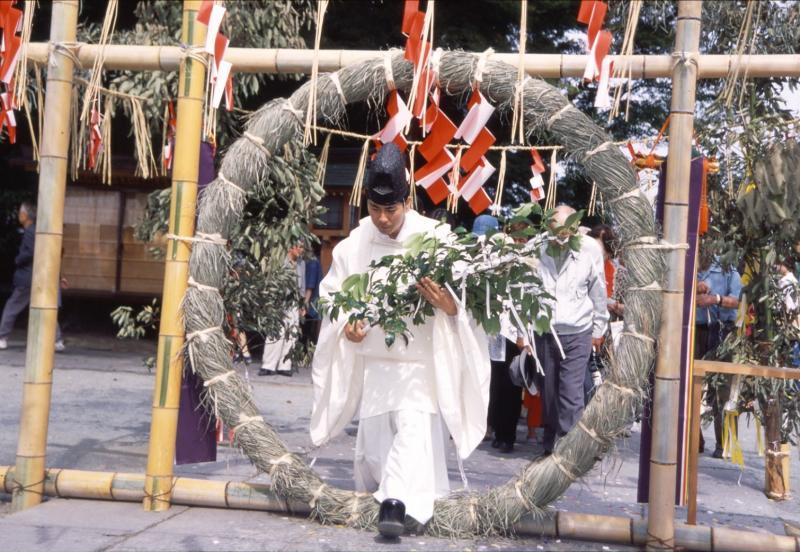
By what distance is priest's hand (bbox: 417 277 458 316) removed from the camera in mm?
4098

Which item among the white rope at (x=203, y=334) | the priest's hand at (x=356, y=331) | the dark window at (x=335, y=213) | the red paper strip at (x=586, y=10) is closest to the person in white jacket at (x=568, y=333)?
the priest's hand at (x=356, y=331)

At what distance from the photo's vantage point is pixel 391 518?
398 centimetres

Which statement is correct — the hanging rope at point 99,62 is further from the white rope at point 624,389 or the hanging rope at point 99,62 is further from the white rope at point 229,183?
the white rope at point 624,389

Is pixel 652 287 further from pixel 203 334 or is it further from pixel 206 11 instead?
pixel 206 11

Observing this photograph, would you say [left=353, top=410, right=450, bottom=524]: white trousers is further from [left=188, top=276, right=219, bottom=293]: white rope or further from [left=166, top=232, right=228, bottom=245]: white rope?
[left=166, top=232, right=228, bottom=245]: white rope

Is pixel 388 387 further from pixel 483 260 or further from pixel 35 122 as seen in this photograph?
pixel 35 122

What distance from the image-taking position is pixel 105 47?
4.56m

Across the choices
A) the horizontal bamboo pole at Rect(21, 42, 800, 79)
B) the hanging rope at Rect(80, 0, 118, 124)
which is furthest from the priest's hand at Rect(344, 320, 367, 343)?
the hanging rope at Rect(80, 0, 118, 124)

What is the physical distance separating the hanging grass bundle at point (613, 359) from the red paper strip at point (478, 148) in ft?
0.56

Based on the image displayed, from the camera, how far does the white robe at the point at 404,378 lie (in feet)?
14.0

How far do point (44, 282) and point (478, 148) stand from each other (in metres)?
2.28

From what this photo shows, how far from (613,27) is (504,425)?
3.09 metres

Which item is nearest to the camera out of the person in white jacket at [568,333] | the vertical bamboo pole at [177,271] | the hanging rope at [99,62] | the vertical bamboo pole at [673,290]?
the vertical bamboo pole at [673,290]

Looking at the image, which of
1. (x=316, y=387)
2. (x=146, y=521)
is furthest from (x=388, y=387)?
(x=146, y=521)
